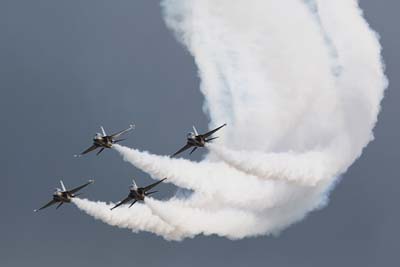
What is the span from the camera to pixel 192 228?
10481cm

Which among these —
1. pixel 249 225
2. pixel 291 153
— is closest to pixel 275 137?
pixel 291 153

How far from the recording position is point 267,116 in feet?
334

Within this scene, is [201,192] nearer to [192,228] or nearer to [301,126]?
[192,228]

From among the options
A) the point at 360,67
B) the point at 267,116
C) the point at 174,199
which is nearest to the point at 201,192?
the point at 174,199

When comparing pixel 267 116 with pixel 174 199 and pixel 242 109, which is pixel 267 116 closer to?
pixel 242 109

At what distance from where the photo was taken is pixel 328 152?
337 feet

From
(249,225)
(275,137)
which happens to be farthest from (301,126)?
(249,225)

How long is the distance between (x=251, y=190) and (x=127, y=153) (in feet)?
38.1

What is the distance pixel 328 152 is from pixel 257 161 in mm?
6043

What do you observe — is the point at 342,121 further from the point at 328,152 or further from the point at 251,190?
the point at 251,190

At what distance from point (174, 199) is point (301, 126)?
13.0 m

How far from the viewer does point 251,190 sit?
106312 millimetres

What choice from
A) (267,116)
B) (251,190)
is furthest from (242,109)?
(251,190)

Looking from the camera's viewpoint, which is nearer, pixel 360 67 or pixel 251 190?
pixel 360 67
